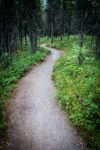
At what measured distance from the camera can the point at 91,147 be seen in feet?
24.5

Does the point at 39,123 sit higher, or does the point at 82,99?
the point at 82,99

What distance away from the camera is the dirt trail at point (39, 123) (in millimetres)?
7820

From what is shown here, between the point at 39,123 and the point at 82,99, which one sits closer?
the point at 39,123

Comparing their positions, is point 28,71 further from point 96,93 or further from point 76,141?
point 76,141

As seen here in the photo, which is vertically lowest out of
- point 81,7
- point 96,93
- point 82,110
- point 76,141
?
point 76,141

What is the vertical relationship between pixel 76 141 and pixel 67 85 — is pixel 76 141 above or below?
below

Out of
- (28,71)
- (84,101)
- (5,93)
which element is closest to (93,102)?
(84,101)

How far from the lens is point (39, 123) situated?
30.9 feet

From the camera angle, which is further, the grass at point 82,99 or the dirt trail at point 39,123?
the grass at point 82,99

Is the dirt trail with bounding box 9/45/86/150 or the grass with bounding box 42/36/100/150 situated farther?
the grass with bounding box 42/36/100/150

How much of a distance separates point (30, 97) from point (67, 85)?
316cm

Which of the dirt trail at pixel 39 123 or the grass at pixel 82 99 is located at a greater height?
the grass at pixel 82 99

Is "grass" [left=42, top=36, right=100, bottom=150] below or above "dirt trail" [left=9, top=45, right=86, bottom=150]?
above

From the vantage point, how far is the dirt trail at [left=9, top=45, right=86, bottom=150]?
782 cm
